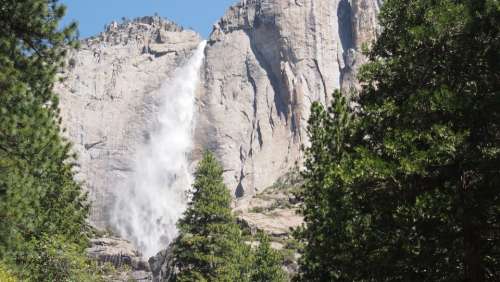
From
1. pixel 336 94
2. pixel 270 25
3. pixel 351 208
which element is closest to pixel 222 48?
pixel 270 25

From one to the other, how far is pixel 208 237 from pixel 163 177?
384ft

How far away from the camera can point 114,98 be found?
156 metres

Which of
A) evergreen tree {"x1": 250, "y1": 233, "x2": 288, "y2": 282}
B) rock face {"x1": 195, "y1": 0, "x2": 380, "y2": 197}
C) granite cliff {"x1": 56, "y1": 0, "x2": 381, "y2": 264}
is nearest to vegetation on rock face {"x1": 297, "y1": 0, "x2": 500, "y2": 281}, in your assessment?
evergreen tree {"x1": 250, "y1": 233, "x2": 288, "y2": 282}

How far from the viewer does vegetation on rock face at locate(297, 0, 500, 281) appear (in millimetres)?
12680

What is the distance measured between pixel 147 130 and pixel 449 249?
470 ft

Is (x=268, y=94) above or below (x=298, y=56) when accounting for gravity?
below

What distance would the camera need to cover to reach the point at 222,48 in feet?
525

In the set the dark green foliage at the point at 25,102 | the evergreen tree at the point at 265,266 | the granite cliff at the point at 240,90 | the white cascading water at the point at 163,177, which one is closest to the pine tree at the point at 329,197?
A: the dark green foliage at the point at 25,102

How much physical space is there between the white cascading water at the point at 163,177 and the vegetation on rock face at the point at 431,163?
120937 millimetres

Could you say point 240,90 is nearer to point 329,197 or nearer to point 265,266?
point 265,266

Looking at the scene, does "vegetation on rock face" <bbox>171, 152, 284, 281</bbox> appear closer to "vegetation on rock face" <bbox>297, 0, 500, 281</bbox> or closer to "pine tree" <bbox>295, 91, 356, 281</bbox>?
"pine tree" <bbox>295, 91, 356, 281</bbox>

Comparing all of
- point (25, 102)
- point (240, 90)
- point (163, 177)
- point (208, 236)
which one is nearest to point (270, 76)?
point (240, 90)

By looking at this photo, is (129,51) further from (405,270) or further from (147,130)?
(405,270)

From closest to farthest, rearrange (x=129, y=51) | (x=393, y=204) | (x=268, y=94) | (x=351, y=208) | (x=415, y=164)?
(x=415, y=164) → (x=393, y=204) → (x=351, y=208) → (x=268, y=94) → (x=129, y=51)
